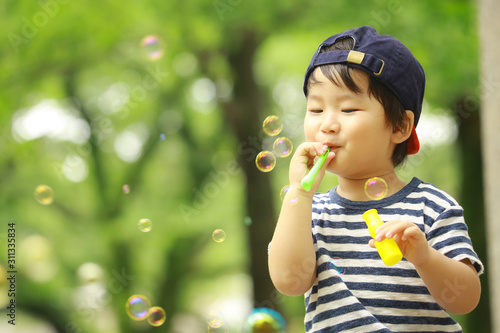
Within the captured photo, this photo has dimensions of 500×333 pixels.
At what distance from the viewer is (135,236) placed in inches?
Result: 417

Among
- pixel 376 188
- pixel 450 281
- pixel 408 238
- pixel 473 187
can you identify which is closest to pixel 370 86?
pixel 376 188

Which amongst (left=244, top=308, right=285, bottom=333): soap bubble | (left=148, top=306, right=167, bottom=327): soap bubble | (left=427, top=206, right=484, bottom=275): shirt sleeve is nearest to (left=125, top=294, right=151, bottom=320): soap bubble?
(left=148, top=306, right=167, bottom=327): soap bubble

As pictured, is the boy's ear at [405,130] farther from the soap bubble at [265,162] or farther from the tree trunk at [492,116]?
the tree trunk at [492,116]

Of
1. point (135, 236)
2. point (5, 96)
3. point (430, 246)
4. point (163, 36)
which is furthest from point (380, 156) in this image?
point (135, 236)

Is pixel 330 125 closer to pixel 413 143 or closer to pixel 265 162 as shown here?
pixel 413 143

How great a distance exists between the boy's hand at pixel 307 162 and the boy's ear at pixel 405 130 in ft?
0.84

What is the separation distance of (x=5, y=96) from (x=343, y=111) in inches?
262

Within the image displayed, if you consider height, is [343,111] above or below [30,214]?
below

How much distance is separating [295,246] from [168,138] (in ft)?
29.5

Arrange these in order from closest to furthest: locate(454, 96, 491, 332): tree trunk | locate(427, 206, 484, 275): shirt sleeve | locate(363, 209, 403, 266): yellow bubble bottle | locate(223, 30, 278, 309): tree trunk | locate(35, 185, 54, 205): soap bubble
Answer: locate(363, 209, 403, 266): yellow bubble bottle, locate(427, 206, 484, 275): shirt sleeve, locate(35, 185, 54, 205): soap bubble, locate(454, 96, 491, 332): tree trunk, locate(223, 30, 278, 309): tree trunk

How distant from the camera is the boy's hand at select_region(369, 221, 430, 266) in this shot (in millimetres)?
1585

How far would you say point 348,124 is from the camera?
1.83 m

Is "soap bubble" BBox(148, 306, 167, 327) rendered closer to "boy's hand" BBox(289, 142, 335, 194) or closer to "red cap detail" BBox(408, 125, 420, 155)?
"boy's hand" BBox(289, 142, 335, 194)

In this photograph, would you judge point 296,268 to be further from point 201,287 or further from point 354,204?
point 201,287
